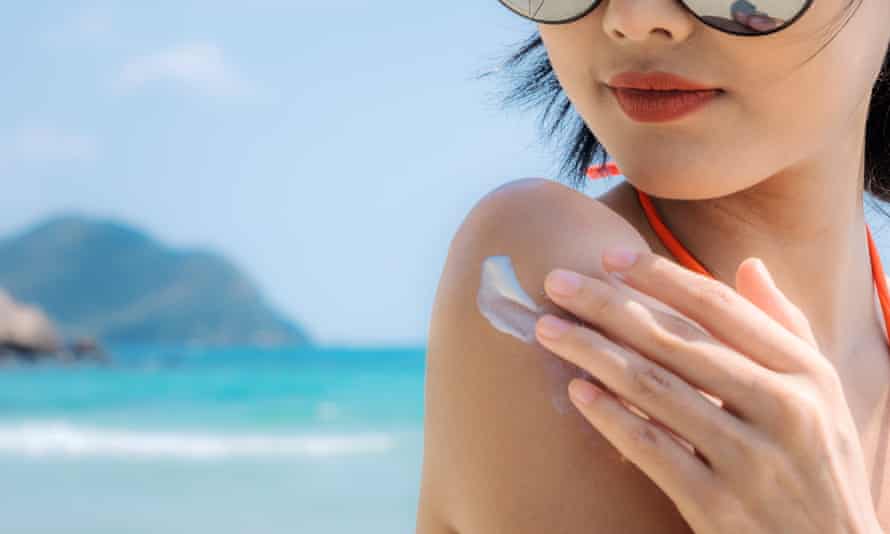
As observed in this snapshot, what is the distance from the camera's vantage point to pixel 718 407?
A: 0.98m

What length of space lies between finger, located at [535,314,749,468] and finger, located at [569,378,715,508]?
0.01 m

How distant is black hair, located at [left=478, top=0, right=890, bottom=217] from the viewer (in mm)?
1703

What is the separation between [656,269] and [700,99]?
0.74 feet

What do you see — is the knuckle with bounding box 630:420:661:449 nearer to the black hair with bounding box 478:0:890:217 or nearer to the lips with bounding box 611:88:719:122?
the lips with bounding box 611:88:719:122

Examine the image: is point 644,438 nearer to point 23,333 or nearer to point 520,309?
point 520,309

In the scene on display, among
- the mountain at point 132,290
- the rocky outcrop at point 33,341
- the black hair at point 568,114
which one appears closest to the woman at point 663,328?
the black hair at point 568,114

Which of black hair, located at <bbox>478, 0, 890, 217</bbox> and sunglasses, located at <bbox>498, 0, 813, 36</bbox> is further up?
black hair, located at <bbox>478, 0, 890, 217</bbox>

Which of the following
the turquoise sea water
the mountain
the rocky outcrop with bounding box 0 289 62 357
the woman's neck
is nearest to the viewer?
the woman's neck

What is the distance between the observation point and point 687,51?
1.16m

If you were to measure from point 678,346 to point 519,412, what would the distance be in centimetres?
17

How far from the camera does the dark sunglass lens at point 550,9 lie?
3.85 ft

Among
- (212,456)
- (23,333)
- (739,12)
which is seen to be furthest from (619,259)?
(23,333)

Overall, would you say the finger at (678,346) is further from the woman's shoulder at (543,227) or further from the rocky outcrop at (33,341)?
the rocky outcrop at (33,341)

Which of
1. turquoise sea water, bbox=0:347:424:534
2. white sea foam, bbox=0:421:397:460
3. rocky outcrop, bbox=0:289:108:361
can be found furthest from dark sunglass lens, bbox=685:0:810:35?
rocky outcrop, bbox=0:289:108:361
